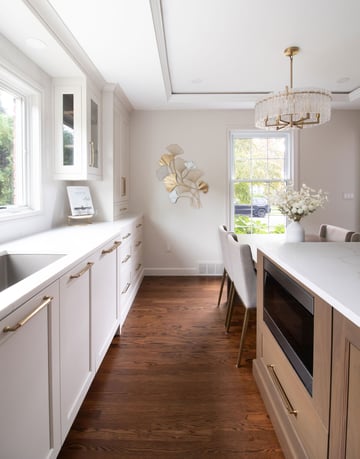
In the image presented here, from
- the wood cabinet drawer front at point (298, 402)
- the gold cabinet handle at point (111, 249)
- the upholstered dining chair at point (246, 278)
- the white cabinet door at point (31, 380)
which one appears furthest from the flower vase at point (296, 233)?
the white cabinet door at point (31, 380)

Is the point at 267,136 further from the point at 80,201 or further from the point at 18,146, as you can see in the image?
the point at 18,146

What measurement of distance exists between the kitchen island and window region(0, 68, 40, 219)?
1813mm

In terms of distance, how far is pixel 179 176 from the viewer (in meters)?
4.61

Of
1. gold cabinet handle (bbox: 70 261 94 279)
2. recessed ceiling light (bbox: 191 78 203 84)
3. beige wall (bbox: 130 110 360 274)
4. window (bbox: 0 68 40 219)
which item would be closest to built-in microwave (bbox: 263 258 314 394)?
gold cabinet handle (bbox: 70 261 94 279)

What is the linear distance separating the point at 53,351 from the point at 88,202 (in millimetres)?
2307

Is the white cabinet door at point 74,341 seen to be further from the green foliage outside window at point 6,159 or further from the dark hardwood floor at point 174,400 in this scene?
the green foliage outside window at point 6,159

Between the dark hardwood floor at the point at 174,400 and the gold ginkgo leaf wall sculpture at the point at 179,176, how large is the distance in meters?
2.12

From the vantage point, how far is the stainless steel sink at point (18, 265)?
171 centimetres

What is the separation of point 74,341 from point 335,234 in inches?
101

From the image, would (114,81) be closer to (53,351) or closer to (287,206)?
(287,206)

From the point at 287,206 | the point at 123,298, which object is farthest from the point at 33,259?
the point at 287,206

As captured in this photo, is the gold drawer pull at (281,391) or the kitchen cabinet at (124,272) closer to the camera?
the gold drawer pull at (281,391)

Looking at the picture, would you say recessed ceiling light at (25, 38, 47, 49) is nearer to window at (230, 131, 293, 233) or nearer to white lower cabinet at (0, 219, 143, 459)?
white lower cabinet at (0, 219, 143, 459)

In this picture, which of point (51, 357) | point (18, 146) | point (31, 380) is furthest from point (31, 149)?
point (31, 380)
